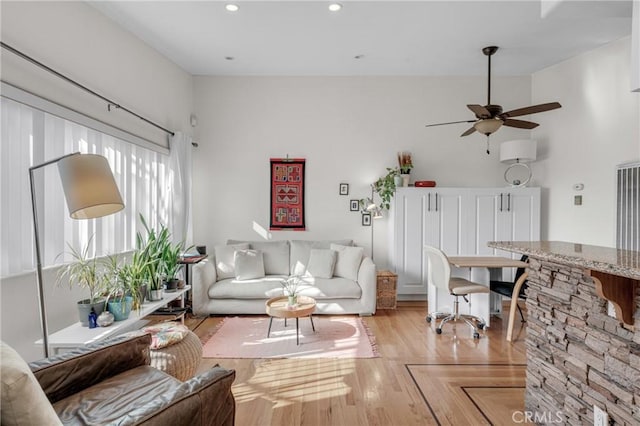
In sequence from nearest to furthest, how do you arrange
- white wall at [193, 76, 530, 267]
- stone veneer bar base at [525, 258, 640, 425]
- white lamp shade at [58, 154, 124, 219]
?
stone veneer bar base at [525, 258, 640, 425] → white lamp shade at [58, 154, 124, 219] → white wall at [193, 76, 530, 267]

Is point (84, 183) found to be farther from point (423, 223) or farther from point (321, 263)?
point (423, 223)

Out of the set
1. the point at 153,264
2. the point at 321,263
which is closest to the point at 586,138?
the point at 321,263

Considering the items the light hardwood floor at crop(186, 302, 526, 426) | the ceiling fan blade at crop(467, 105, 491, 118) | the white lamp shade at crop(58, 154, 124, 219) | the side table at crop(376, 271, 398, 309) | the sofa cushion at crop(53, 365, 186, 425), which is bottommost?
the light hardwood floor at crop(186, 302, 526, 426)

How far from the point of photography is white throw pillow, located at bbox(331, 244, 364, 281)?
4.11 meters

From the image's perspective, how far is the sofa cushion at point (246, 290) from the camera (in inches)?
152

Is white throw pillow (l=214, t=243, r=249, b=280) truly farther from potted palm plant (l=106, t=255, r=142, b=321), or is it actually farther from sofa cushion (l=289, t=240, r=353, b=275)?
potted palm plant (l=106, t=255, r=142, b=321)

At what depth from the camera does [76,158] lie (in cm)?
165

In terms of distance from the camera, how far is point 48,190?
2.40 m

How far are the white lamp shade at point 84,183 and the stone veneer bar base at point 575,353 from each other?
2.36 metres

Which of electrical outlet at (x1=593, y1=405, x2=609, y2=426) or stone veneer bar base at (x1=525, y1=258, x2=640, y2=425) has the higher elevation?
stone veneer bar base at (x1=525, y1=258, x2=640, y2=425)

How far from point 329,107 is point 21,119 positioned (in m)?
3.46

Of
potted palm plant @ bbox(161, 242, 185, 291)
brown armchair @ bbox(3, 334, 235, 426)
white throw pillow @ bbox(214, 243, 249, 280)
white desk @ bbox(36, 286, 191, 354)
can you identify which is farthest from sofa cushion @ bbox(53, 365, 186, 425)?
white throw pillow @ bbox(214, 243, 249, 280)

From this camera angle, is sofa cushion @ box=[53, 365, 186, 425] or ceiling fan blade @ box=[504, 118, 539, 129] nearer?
sofa cushion @ box=[53, 365, 186, 425]

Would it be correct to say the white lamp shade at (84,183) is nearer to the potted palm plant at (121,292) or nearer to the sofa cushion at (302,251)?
the potted palm plant at (121,292)
